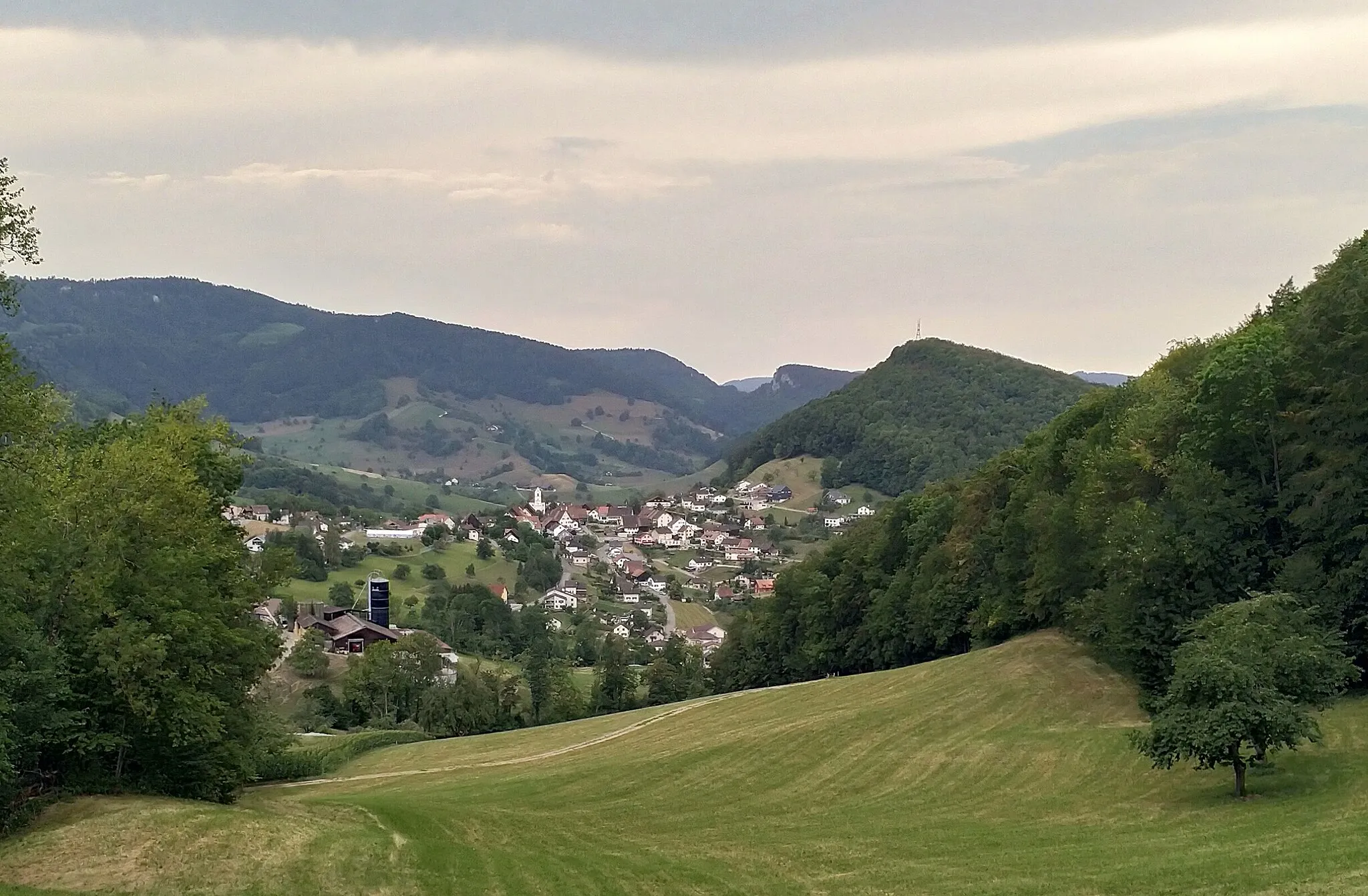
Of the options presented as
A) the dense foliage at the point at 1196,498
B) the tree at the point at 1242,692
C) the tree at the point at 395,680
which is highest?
the dense foliage at the point at 1196,498

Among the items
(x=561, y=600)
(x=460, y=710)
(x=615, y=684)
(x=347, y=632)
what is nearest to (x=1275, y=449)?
(x=460, y=710)

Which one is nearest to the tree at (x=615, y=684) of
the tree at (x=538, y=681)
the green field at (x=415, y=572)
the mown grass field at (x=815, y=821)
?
the tree at (x=538, y=681)

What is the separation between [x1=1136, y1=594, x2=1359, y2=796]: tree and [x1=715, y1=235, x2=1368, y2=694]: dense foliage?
3173 millimetres

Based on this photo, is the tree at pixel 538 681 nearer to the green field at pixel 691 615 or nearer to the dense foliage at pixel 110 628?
the dense foliage at pixel 110 628

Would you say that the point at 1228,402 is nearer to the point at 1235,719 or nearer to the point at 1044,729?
the point at 1044,729

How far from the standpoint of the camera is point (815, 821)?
2734 centimetres

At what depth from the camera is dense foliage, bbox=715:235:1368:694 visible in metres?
33.4

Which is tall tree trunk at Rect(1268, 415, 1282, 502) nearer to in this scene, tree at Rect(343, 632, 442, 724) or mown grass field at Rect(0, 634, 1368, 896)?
mown grass field at Rect(0, 634, 1368, 896)

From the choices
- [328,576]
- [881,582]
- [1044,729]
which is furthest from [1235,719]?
[328,576]

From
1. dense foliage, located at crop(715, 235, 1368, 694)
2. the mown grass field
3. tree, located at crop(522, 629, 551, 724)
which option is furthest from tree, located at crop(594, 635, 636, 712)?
the mown grass field

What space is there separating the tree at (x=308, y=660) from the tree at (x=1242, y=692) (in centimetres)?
6834

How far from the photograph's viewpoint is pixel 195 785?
25.7 meters

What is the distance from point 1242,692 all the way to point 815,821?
906cm

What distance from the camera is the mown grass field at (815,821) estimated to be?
19.4 meters
